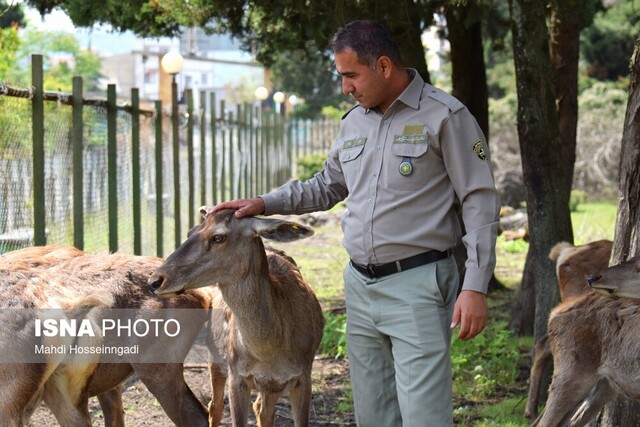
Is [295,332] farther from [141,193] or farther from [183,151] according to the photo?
[183,151]

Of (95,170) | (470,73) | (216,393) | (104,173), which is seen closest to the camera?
(216,393)

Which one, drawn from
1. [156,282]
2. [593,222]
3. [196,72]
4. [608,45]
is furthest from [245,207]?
[196,72]

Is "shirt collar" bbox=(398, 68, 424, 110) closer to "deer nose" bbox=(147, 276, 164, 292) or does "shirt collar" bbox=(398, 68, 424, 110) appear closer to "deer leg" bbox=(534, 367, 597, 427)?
"deer nose" bbox=(147, 276, 164, 292)

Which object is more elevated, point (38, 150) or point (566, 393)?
point (38, 150)

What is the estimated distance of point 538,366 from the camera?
8086 millimetres

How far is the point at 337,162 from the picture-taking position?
17.5 ft

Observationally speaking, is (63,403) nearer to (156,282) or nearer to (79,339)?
(79,339)

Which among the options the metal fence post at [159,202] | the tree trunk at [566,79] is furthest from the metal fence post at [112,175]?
the tree trunk at [566,79]

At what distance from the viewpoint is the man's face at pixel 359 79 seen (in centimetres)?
485

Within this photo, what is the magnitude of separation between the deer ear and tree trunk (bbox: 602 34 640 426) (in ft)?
7.21

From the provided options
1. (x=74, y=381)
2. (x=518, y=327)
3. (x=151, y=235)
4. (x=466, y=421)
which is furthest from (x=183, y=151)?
(x=74, y=381)

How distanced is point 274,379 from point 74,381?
4.20ft

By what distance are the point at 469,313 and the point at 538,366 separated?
12.4ft

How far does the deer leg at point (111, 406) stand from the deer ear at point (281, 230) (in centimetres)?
177
